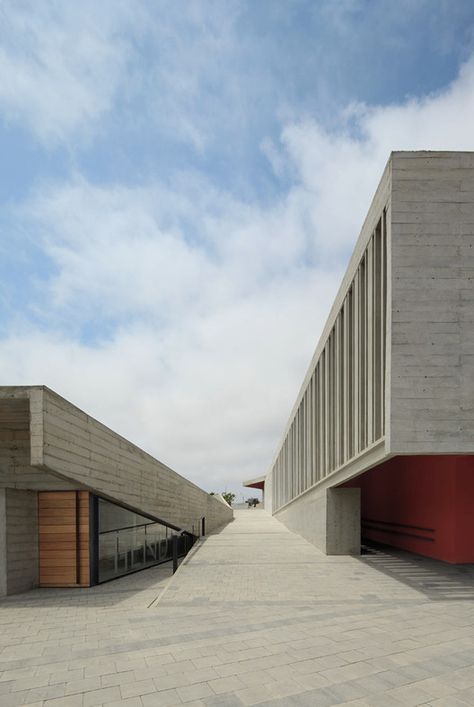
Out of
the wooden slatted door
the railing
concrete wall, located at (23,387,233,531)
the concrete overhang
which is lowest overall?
the concrete overhang

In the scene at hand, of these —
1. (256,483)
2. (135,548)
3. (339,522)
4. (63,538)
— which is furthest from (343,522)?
(256,483)

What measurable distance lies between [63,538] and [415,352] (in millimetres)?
10045

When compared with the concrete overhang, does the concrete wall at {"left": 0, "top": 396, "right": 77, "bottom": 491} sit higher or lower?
higher

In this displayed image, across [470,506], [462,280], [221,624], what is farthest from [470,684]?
[470,506]

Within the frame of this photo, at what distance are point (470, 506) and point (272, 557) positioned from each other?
263 inches

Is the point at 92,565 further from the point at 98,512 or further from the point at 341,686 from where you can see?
the point at 341,686

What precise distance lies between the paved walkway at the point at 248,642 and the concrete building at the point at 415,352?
2978mm

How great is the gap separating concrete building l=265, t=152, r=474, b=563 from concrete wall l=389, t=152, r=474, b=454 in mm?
22

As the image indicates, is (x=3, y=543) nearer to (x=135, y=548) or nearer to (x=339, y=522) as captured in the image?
(x=135, y=548)

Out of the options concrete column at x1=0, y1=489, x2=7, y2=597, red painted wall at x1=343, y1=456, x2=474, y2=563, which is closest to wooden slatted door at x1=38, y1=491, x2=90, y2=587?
concrete column at x1=0, y1=489, x2=7, y2=597

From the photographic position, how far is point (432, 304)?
37.4 ft

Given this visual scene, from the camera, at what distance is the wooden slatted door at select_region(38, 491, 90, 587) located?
13.1m

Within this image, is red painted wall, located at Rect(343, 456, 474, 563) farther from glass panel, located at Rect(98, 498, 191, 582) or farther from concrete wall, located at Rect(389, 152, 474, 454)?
glass panel, located at Rect(98, 498, 191, 582)

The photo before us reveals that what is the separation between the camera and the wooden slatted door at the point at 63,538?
13.1 m
